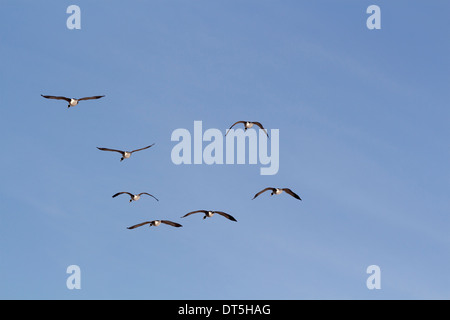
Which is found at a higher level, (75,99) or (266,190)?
(75,99)

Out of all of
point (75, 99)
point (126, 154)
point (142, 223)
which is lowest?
point (142, 223)

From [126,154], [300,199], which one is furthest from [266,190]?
[126,154]

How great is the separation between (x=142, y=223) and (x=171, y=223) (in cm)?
295
